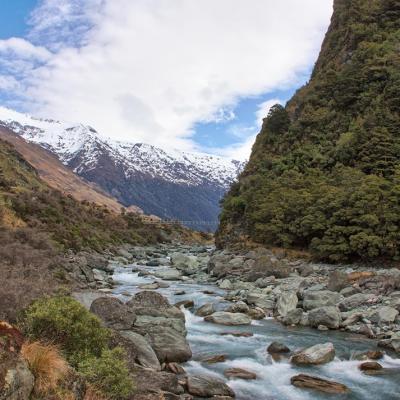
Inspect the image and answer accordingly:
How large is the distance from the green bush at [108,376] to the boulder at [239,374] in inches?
226

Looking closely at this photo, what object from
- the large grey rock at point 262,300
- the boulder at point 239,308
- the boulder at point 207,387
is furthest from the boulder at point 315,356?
the large grey rock at point 262,300

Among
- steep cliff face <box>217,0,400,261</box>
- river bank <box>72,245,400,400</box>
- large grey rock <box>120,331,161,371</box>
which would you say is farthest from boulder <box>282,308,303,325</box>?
steep cliff face <box>217,0,400,261</box>

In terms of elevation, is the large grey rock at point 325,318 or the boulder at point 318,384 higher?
the large grey rock at point 325,318

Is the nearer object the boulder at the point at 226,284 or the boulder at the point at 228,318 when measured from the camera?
the boulder at the point at 228,318

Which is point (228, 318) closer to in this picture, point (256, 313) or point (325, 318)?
point (256, 313)

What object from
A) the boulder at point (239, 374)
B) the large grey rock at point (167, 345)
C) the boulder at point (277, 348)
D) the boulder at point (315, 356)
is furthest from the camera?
the boulder at point (277, 348)

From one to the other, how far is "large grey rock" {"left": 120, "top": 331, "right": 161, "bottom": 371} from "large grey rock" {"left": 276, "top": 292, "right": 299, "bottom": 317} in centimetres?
1064

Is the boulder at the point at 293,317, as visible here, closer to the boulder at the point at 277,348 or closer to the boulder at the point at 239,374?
the boulder at the point at 277,348

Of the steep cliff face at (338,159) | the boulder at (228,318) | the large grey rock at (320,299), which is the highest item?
the steep cliff face at (338,159)

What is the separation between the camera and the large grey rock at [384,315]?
2144 centimetres

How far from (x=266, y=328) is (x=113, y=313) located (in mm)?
7955

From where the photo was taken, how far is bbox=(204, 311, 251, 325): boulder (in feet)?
76.0

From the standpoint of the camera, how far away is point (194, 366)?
16500mm

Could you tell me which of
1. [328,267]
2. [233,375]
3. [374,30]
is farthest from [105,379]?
[374,30]
